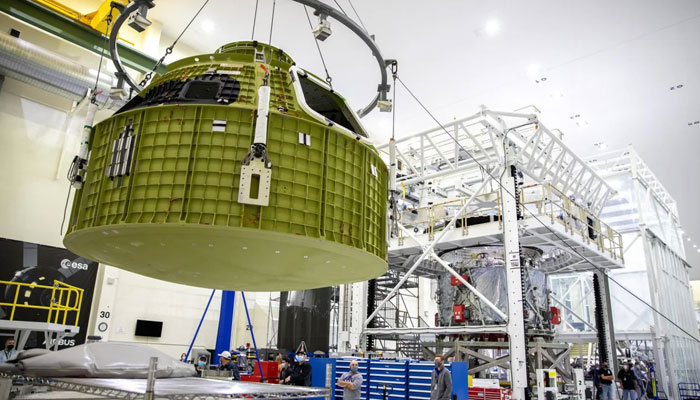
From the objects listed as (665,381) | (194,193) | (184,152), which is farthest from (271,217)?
(665,381)

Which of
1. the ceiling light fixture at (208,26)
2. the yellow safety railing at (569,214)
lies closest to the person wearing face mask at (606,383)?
the yellow safety railing at (569,214)

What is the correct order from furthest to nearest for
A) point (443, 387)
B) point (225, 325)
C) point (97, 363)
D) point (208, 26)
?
1. point (208, 26)
2. point (225, 325)
3. point (443, 387)
4. point (97, 363)

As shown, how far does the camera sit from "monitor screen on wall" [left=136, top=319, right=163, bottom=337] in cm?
1744

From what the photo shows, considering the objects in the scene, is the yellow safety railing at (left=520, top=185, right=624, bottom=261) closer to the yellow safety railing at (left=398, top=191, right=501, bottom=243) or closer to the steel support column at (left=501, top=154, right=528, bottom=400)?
the yellow safety railing at (left=398, top=191, right=501, bottom=243)

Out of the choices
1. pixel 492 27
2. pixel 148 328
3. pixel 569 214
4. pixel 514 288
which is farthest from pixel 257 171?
pixel 492 27

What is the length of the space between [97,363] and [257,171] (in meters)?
3.10

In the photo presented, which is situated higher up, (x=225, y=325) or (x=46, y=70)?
(x=46, y=70)

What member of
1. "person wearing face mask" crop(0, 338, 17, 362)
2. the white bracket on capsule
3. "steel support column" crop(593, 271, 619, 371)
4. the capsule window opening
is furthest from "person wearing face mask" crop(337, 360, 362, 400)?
"steel support column" crop(593, 271, 619, 371)

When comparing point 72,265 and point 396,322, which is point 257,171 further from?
point 396,322

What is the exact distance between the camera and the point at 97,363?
5.40 m

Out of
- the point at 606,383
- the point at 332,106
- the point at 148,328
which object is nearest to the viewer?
the point at 332,106

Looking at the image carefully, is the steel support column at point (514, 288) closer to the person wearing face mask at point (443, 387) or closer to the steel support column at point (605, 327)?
the person wearing face mask at point (443, 387)

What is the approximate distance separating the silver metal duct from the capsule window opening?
999cm

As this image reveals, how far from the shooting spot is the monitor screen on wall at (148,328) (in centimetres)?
1744
